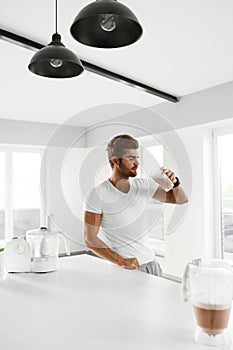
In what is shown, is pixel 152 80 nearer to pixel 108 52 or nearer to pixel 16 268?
pixel 108 52

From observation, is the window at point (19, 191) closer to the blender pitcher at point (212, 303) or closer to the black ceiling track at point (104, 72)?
the black ceiling track at point (104, 72)

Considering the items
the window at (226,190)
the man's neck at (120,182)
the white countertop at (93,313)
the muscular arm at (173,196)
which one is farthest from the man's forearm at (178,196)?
the window at (226,190)

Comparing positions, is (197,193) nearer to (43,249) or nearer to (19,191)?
(43,249)

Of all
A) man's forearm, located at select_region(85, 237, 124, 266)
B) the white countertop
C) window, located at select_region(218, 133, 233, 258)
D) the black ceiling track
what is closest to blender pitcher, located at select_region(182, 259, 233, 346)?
the white countertop

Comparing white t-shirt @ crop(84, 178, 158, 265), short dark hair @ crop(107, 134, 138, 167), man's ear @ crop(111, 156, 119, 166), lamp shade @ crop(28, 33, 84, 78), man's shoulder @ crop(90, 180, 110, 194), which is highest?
lamp shade @ crop(28, 33, 84, 78)

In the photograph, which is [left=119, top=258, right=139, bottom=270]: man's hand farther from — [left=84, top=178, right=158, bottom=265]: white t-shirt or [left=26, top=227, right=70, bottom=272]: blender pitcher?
[left=26, top=227, right=70, bottom=272]: blender pitcher

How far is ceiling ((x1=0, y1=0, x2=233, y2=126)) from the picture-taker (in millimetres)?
2162

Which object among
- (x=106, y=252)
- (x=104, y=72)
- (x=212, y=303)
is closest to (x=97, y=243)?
(x=106, y=252)

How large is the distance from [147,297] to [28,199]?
4100 mm

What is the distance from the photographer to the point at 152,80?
3371 mm

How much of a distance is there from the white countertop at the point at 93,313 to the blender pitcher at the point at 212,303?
0.04 meters

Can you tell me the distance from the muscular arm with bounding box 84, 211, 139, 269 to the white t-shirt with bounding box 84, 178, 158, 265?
37mm

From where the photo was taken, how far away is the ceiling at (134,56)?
7.09 feet

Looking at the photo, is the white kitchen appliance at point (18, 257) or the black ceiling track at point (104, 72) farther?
the black ceiling track at point (104, 72)
